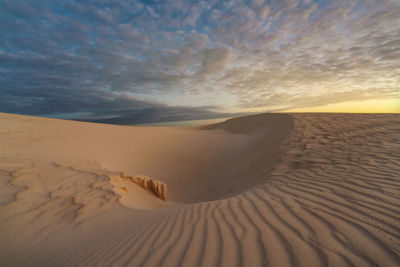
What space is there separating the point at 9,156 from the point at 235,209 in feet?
19.5

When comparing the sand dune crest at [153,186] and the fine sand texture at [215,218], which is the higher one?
the fine sand texture at [215,218]

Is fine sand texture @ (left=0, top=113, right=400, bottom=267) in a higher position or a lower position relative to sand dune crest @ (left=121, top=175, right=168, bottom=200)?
higher

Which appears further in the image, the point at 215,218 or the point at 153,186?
the point at 153,186

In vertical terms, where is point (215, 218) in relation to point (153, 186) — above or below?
above

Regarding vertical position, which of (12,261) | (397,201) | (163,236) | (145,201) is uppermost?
(397,201)

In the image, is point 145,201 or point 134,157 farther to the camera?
point 134,157

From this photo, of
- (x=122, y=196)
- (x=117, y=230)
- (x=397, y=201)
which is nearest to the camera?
(x=397, y=201)

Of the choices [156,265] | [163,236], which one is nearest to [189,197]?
[163,236]

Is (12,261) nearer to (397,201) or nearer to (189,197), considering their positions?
(189,197)

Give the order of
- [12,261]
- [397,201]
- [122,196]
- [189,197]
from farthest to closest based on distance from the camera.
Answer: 1. [189,197]
2. [122,196]
3. [397,201]
4. [12,261]

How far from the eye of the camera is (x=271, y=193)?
2811 mm

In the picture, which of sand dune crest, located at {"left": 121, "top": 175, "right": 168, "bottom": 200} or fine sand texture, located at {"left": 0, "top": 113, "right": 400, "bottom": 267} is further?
sand dune crest, located at {"left": 121, "top": 175, "right": 168, "bottom": 200}

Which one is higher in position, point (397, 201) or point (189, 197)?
point (397, 201)

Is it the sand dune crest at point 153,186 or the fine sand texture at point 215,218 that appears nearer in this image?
the fine sand texture at point 215,218
